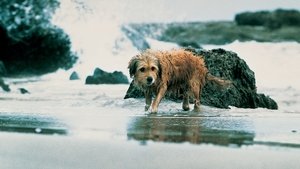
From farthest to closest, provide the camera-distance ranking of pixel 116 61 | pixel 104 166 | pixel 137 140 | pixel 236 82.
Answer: pixel 116 61 < pixel 236 82 < pixel 137 140 < pixel 104 166

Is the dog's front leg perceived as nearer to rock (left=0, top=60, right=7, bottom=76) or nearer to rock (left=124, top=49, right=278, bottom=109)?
rock (left=124, top=49, right=278, bottom=109)

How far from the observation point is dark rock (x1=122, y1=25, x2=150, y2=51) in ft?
31.7

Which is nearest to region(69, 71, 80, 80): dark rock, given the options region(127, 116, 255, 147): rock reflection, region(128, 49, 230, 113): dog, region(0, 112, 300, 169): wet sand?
region(128, 49, 230, 113): dog

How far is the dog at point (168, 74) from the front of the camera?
6.67 meters

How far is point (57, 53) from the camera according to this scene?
10859 mm

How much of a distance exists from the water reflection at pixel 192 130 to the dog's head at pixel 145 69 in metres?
0.72

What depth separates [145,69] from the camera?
6.66m

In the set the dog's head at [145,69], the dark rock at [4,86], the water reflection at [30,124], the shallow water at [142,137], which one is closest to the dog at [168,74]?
the dog's head at [145,69]

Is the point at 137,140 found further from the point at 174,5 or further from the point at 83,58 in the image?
the point at 83,58

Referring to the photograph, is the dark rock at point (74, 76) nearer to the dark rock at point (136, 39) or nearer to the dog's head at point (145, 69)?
the dark rock at point (136, 39)

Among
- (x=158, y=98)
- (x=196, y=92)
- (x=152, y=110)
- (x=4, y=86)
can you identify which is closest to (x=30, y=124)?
→ (x=152, y=110)

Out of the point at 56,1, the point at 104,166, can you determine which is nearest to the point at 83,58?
the point at 56,1

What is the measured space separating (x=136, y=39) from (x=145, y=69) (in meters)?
3.11

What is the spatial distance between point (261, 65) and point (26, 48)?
164 inches
